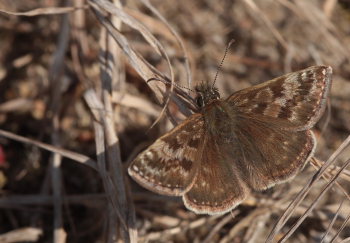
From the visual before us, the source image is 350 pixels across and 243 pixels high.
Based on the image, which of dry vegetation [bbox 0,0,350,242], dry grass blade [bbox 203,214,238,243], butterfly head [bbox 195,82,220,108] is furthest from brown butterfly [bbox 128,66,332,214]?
dry grass blade [bbox 203,214,238,243]

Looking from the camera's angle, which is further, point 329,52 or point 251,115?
point 329,52

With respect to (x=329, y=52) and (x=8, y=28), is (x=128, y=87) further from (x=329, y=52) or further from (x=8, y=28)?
A: (x=329, y=52)

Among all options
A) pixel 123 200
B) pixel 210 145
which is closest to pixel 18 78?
pixel 123 200

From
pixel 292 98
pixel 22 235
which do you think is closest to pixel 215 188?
pixel 292 98

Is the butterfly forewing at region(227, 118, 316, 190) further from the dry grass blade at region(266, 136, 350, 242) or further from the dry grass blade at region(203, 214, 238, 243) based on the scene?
the dry grass blade at region(203, 214, 238, 243)

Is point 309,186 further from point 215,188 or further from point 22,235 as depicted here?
point 22,235

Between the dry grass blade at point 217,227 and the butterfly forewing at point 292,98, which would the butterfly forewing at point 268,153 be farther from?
the dry grass blade at point 217,227
